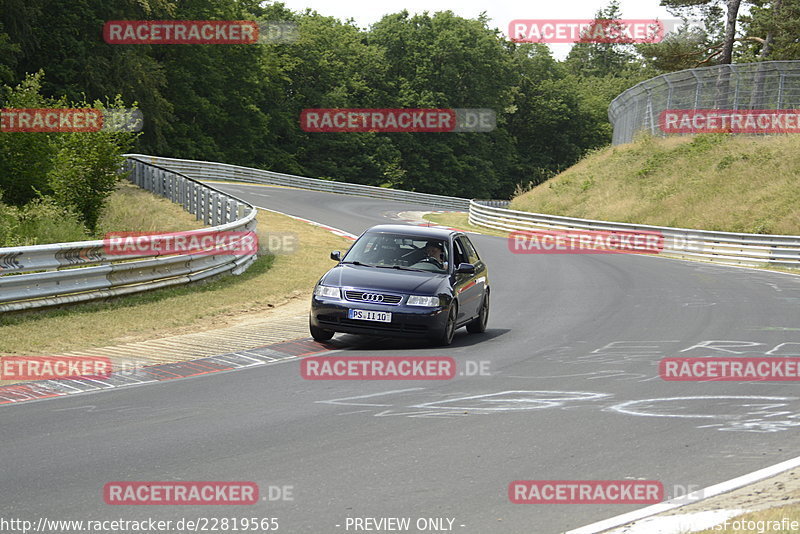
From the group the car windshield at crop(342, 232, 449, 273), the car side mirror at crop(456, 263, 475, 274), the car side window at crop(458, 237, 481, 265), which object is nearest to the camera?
the car side mirror at crop(456, 263, 475, 274)

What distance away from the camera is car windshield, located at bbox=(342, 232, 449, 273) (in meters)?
12.8

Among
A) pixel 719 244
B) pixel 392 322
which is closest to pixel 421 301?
pixel 392 322

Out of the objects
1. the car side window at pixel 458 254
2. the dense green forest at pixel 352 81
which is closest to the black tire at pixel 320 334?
the car side window at pixel 458 254

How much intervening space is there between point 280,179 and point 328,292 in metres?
47.8

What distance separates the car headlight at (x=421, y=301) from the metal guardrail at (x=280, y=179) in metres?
37.5

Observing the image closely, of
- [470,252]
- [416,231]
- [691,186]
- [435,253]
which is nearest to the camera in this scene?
[435,253]

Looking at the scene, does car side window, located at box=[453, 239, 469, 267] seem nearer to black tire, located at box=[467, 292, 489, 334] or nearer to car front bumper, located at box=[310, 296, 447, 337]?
black tire, located at box=[467, 292, 489, 334]

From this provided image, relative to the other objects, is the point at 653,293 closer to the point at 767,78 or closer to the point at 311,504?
the point at 311,504

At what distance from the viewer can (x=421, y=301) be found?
38.6ft

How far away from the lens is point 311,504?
5598 millimetres

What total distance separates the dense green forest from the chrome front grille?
100 feet

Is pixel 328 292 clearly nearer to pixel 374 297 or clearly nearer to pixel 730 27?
pixel 374 297

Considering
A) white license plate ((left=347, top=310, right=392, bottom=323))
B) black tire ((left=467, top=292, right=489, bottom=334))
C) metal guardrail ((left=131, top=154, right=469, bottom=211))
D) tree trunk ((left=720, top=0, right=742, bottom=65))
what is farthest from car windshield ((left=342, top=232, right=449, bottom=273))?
tree trunk ((left=720, top=0, right=742, bottom=65))

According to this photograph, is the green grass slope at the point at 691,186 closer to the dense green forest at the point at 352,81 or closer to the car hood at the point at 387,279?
the dense green forest at the point at 352,81
